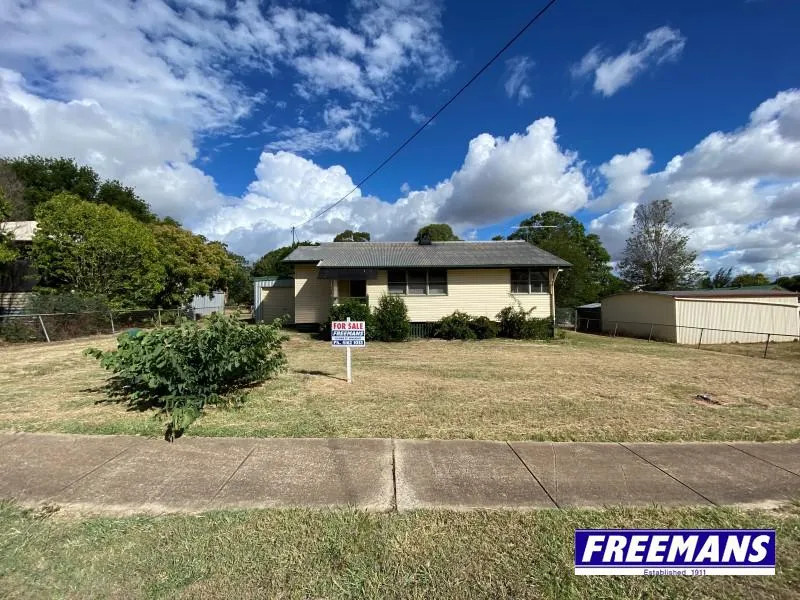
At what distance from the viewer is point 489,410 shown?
19.5 feet

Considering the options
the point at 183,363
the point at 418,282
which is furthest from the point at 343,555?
the point at 418,282

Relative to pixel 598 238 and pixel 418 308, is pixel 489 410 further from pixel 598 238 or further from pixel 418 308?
pixel 598 238

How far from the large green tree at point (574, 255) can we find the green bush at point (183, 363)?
93.3 ft

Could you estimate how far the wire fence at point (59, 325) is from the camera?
14.1 metres

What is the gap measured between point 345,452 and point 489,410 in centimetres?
249

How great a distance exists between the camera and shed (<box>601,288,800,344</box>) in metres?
19.9

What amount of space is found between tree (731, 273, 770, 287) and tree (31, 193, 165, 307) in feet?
245

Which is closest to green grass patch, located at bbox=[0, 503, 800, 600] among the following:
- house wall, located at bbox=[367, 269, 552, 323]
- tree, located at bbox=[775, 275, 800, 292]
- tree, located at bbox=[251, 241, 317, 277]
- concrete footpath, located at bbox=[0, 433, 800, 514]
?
concrete footpath, located at bbox=[0, 433, 800, 514]

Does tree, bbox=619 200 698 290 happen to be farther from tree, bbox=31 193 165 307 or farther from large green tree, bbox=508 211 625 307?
tree, bbox=31 193 165 307

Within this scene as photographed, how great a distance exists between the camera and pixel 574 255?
33.3 meters

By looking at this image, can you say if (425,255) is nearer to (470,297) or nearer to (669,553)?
(470,297)

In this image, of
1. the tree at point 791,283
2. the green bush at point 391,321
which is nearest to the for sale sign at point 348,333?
the green bush at point 391,321

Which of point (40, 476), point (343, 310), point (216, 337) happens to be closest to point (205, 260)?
point (343, 310)

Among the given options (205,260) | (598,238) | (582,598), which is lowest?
(582,598)
